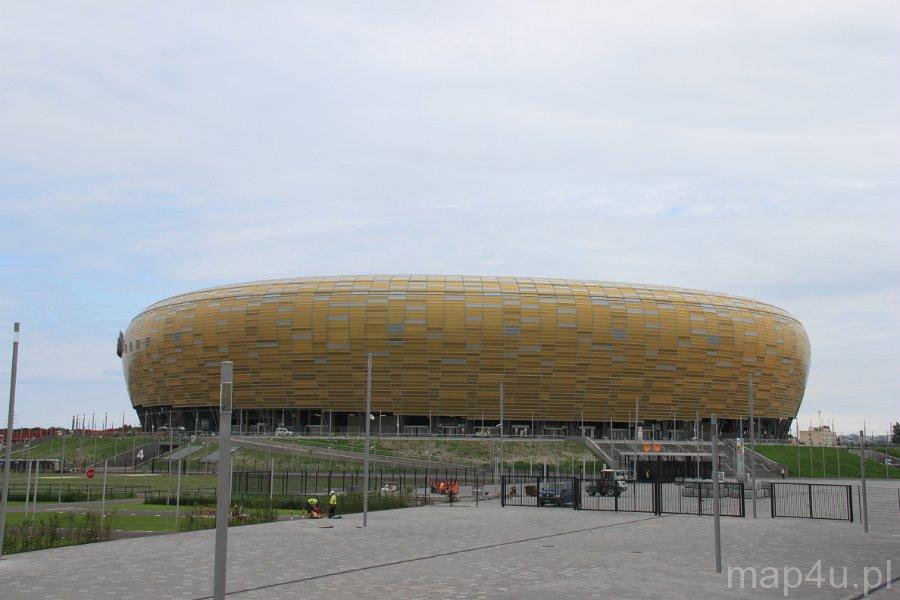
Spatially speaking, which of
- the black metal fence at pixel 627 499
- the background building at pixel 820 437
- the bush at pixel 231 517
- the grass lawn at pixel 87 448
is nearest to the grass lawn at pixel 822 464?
the background building at pixel 820 437

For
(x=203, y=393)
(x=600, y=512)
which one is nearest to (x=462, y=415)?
(x=203, y=393)

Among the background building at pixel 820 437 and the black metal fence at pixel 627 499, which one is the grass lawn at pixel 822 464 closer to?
the background building at pixel 820 437

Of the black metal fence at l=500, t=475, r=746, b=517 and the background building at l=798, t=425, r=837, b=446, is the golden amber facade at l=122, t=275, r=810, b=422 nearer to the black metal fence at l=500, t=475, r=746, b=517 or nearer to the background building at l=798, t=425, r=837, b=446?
the background building at l=798, t=425, r=837, b=446

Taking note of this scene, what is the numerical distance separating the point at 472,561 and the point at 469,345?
8016 cm

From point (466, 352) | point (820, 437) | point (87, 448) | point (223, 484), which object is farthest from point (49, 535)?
point (820, 437)

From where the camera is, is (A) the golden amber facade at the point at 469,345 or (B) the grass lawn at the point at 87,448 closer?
(B) the grass lawn at the point at 87,448

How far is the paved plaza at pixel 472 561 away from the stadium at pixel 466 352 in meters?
67.8

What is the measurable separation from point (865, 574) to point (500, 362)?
8374 centimetres

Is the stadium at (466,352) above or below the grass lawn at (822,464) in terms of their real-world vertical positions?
above

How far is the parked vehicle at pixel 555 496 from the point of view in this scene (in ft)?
152

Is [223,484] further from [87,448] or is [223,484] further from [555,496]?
[87,448]

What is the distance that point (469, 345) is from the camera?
4092 inches

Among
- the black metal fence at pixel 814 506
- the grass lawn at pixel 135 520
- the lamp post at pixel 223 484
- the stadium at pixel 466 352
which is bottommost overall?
the grass lawn at pixel 135 520

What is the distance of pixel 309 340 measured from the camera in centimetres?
10531
